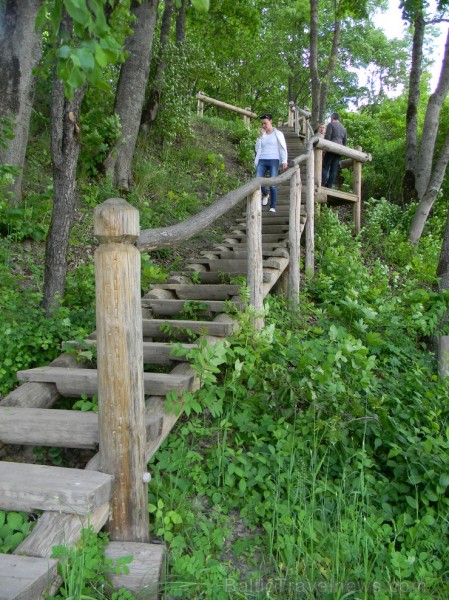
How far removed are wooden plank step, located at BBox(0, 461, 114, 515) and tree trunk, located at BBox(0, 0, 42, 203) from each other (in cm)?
487

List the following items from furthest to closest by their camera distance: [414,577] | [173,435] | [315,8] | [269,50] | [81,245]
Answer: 1. [269,50]
2. [315,8]
3. [81,245]
4. [173,435]
5. [414,577]

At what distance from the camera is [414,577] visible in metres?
2.78

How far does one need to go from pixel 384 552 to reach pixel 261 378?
151 cm

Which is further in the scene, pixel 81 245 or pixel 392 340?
pixel 81 245

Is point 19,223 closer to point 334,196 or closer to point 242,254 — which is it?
point 242,254

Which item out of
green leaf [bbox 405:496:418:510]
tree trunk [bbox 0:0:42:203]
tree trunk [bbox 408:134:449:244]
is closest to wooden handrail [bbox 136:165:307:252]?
green leaf [bbox 405:496:418:510]

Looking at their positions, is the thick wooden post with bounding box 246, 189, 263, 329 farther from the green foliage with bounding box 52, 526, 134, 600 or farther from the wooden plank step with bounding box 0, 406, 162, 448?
the green foliage with bounding box 52, 526, 134, 600

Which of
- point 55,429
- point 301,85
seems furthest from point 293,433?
point 301,85

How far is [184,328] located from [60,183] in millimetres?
1795

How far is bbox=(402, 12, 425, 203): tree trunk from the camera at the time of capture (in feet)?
35.8

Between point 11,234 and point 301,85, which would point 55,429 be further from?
point 301,85

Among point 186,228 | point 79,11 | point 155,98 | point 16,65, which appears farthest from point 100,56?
point 155,98

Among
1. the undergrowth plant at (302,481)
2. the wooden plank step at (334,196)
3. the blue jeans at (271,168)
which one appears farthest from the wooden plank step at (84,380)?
the wooden plank step at (334,196)

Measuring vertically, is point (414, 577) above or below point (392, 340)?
below
